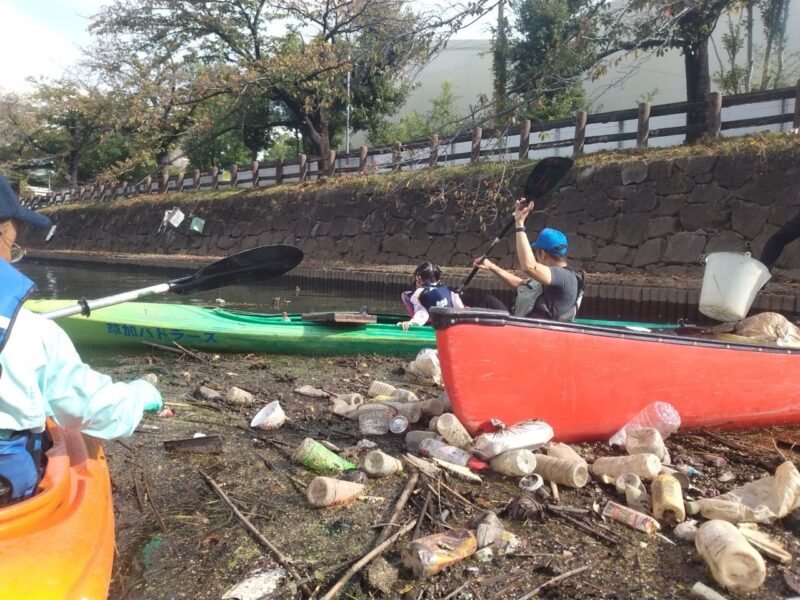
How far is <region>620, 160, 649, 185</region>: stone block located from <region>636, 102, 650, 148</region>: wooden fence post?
0.88 metres

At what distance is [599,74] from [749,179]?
5.92 meters

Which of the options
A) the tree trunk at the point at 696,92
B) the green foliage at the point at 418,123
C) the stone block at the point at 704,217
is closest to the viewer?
the stone block at the point at 704,217

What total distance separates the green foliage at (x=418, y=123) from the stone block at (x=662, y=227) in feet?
46.5

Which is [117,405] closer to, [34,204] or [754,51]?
[754,51]

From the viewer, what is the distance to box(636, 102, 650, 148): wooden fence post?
1182 cm

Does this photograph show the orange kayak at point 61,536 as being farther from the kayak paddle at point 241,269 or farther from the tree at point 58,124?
the tree at point 58,124

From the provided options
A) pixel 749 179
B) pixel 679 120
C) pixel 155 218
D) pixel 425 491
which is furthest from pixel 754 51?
pixel 425 491

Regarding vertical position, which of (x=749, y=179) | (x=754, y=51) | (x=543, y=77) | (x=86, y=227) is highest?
(x=754, y=51)

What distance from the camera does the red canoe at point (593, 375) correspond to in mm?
2969

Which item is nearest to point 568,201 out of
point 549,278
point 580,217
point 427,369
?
point 580,217

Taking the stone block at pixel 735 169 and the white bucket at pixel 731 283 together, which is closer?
the white bucket at pixel 731 283

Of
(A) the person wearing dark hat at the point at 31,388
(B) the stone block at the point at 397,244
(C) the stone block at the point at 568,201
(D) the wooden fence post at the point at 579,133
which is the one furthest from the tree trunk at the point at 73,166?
(A) the person wearing dark hat at the point at 31,388

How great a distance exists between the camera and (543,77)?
203 inches

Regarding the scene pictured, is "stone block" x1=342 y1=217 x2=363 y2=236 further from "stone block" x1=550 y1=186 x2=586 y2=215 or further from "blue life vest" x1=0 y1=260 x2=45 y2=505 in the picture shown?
"blue life vest" x1=0 y1=260 x2=45 y2=505
